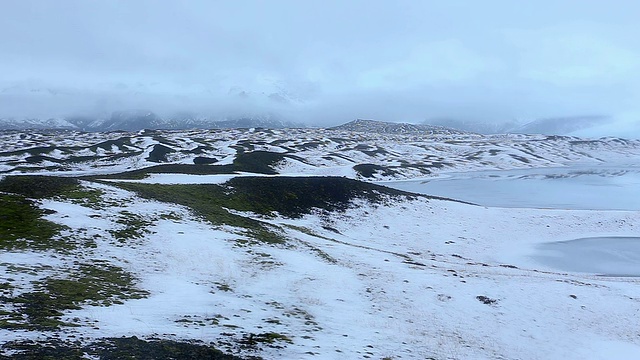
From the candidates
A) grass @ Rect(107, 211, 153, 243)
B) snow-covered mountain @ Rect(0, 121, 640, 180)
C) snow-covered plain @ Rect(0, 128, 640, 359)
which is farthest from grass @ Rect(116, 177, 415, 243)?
snow-covered mountain @ Rect(0, 121, 640, 180)

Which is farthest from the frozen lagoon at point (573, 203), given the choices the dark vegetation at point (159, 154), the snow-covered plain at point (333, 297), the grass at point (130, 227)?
the dark vegetation at point (159, 154)

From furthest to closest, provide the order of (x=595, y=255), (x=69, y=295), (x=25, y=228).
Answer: (x=595, y=255) → (x=25, y=228) → (x=69, y=295)

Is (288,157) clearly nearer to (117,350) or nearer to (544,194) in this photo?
(544,194)

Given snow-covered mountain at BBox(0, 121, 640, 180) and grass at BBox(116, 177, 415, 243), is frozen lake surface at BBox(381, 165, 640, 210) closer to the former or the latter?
snow-covered mountain at BBox(0, 121, 640, 180)

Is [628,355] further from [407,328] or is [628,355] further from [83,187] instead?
[83,187]

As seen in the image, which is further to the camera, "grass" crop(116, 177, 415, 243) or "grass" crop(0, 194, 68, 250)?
"grass" crop(116, 177, 415, 243)

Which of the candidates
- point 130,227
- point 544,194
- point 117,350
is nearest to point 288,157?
point 544,194
